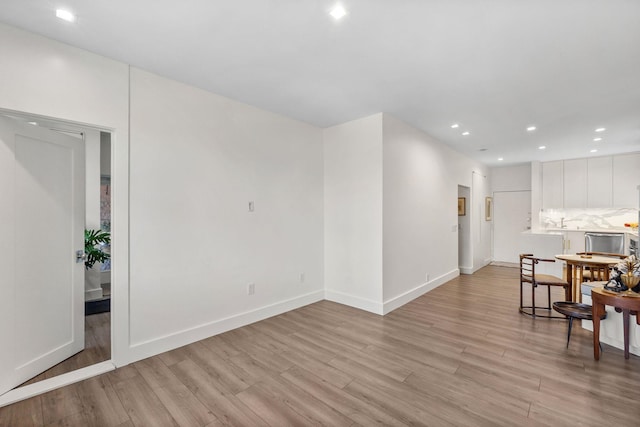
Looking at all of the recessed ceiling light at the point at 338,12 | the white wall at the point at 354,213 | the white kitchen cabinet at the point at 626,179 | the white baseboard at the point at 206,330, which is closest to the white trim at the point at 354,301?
→ the white wall at the point at 354,213

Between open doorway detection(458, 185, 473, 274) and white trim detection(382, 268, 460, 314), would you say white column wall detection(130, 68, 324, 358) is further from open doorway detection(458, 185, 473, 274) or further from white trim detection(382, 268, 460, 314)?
open doorway detection(458, 185, 473, 274)

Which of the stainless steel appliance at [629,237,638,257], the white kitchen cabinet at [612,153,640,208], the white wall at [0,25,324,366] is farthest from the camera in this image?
the white kitchen cabinet at [612,153,640,208]

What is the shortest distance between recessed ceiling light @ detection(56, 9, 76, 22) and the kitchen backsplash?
9360 mm

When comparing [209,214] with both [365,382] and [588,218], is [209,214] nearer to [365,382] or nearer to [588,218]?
[365,382]

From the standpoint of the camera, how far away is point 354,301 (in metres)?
4.37

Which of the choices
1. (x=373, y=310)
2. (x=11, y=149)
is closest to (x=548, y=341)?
(x=373, y=310)

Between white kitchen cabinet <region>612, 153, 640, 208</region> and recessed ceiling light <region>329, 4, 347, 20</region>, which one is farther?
white kitchen cabinet <region>612, 153, 640, 208</region>

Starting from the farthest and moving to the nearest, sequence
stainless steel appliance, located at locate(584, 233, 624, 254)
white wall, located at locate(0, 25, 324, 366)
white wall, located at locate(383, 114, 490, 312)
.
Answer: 1. stainless steel appliance, located at locate(584, 233, 624, 254)
2. white wall, located at locate(383, 114, 490, 312)
3. white wall, located at locate(0, 25, 324, 366)

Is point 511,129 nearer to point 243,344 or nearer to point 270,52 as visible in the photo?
point 270,52

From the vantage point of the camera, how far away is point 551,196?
24.2 ft

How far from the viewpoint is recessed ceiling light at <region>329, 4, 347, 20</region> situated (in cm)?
197

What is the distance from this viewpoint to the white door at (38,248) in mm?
2281

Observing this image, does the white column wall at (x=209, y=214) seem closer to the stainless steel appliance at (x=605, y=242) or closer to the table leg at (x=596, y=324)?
the table leg at (x=596, y=324)

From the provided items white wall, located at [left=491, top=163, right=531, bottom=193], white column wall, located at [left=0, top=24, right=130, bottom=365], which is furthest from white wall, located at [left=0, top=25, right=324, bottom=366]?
white wall, located at [left=491, top=163, right=531, bottom=193]
